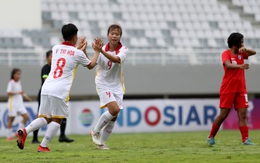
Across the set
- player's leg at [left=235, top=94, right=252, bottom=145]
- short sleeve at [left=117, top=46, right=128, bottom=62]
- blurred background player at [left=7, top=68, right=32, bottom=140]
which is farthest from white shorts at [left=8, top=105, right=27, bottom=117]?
player's leg at [left=235, top=94, right=252, bottom=145]

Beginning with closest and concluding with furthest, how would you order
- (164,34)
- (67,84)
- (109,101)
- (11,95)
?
(67,84) → (109,101) → (11,95) → (164,34)

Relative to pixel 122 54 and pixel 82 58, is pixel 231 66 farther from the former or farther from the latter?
pixel 82 58

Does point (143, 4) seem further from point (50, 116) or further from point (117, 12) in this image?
point (50, 116)

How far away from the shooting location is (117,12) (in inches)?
1195

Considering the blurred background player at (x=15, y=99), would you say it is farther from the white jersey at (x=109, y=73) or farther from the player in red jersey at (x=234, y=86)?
the player in red jersey at (x=234, y=86)

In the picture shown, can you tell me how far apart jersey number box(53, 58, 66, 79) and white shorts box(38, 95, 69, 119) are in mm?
343

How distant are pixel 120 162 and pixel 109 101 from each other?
9.33 ft

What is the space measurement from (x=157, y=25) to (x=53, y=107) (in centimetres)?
2063

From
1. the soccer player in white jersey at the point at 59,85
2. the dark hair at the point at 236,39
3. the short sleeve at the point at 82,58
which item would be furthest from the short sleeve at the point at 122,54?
the dark hair at the point at 236,39

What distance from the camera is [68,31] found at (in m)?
10.3

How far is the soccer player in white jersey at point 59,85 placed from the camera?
10.2 meters

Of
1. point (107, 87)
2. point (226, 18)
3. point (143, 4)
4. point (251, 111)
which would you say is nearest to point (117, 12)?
point (143, 4)

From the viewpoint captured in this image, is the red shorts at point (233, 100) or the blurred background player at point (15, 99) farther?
the blurred background player at point (15, 99)

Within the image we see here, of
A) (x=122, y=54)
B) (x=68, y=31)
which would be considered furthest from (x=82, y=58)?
(x=122, y=54)
